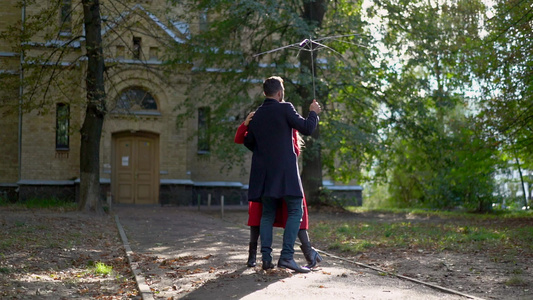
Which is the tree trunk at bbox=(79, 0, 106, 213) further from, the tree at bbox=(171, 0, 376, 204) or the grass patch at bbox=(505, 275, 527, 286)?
the grass patch at bbox=(505, 275, 527, 286)

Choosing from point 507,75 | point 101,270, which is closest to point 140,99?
point 507,75

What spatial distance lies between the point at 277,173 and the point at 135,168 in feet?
71.3

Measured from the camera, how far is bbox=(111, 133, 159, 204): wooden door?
27.5 m

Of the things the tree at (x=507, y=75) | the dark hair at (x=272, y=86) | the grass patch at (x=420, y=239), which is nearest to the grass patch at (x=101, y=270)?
the dark hair at (x=272, y=86)

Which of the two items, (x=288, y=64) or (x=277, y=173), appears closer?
(x=277, y=173)

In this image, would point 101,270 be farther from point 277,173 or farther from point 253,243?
point 277,173

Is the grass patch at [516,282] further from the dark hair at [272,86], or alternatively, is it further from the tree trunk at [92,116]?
the tree trunk at [92,116]

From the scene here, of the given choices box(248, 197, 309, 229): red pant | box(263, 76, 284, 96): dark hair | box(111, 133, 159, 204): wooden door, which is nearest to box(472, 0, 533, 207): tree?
box(263, 76, 284, 96): dark hair

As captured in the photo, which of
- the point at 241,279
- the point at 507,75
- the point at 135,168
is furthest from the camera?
the point at 135,168

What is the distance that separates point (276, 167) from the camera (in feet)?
22.3

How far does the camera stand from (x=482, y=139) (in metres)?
17.5

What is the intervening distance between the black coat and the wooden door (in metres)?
21.3

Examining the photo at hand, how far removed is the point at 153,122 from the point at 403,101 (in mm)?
11541

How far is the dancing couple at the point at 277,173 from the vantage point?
22.2ft
